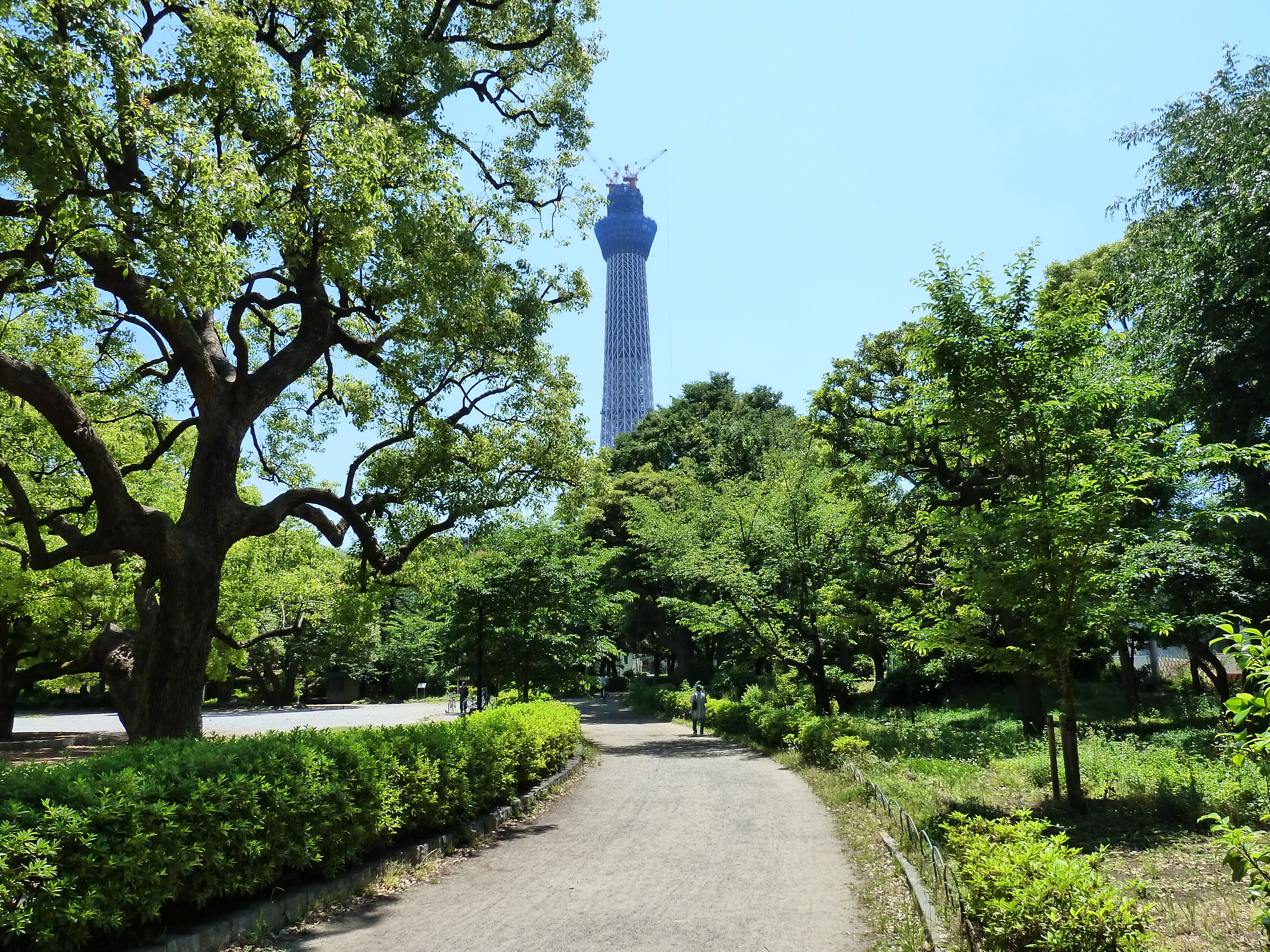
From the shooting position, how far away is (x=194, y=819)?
5.12 metres

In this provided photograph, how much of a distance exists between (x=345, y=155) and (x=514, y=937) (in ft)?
25.7

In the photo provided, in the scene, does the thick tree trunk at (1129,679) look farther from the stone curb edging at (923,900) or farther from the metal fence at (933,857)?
the stone curb edging at (923,900)

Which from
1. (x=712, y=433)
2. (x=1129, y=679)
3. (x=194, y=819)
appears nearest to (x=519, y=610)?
(x=194, y=819)

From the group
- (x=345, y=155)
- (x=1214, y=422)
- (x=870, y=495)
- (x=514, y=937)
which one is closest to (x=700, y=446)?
(x=870, y=495)

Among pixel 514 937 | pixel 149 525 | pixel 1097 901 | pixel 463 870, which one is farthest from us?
pixel 149 525

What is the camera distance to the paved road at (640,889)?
5598mm

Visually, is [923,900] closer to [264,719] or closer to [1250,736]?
[1250,736]

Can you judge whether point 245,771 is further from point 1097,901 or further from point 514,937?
point 1097,901

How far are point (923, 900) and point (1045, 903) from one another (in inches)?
71.8

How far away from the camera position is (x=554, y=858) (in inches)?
322

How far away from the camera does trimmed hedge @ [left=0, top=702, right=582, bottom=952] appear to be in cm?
416

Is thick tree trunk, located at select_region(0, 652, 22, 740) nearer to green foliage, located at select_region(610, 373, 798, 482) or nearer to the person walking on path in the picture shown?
the person walking on path

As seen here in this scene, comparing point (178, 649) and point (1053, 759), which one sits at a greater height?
point (178, 649)

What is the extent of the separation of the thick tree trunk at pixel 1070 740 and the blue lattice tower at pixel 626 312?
322 ft
